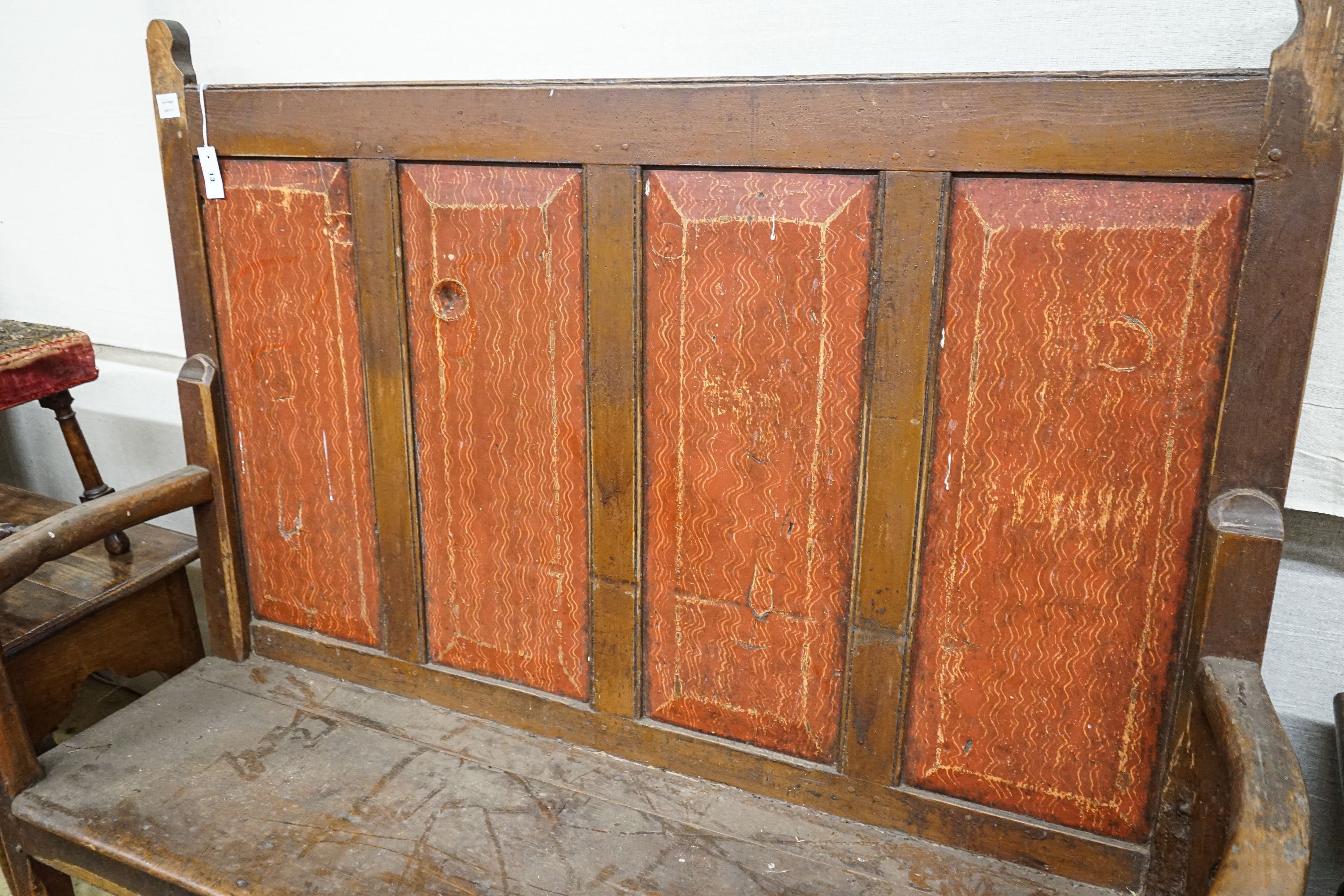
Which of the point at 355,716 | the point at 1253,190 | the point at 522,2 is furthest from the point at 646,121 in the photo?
the point at 355,716

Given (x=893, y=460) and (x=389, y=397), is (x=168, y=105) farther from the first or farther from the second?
(x=893, y=460)

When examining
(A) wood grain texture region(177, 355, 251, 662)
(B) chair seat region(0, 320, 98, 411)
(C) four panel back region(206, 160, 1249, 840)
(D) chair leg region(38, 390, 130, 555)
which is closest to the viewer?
(C) four panel back region(206, 160, 1249, 840)

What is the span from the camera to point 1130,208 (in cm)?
119

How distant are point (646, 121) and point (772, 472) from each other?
21.7 inches

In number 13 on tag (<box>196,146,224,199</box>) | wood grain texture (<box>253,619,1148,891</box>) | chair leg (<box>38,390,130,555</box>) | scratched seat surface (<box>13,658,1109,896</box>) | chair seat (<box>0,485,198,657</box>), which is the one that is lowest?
scratched seat surface (<box>13,658,1109,896</box>)

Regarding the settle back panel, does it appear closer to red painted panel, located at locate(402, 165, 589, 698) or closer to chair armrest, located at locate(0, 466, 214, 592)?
red painted panel, located at locate(402, 165, 589, 698)

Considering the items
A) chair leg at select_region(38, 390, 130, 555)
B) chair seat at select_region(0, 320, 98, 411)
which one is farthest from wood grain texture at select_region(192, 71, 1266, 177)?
chair leg at select_region(38, 390, 130, 555)

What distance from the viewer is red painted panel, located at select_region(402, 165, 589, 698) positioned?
5.04 ft

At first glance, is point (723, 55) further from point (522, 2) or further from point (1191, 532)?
point (1191, 532)

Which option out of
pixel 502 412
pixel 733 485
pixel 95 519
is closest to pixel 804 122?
pixel 733 485

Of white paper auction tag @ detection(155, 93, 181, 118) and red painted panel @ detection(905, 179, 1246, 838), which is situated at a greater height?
white paper auction tag @ detection(155, 93, 181, 118)

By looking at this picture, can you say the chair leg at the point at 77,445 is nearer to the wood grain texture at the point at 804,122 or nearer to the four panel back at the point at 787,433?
the four panel back at the point at 787,433

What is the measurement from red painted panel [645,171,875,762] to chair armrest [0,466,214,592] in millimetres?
958

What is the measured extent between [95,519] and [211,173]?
0.66 meters
